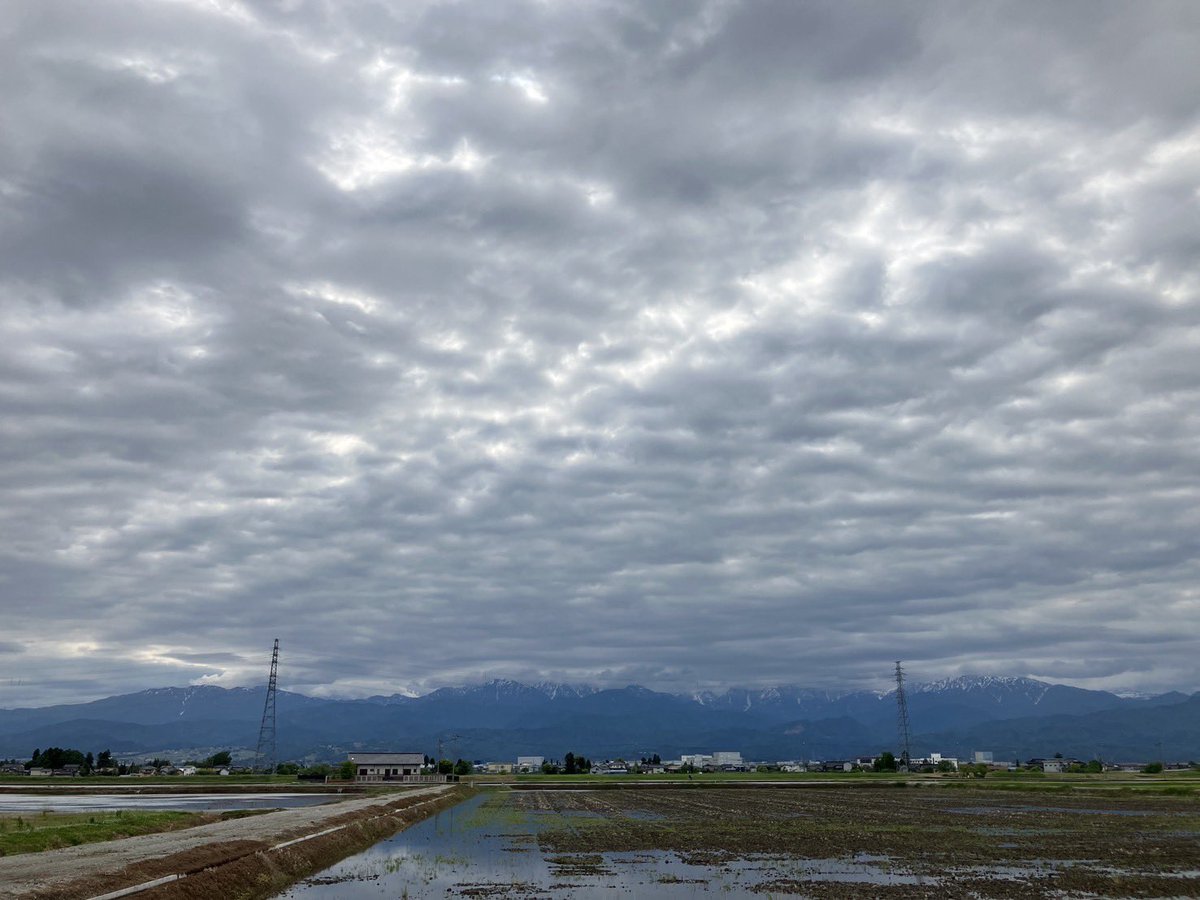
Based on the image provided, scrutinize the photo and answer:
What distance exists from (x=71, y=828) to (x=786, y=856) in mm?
39787

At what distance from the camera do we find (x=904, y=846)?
153 ft

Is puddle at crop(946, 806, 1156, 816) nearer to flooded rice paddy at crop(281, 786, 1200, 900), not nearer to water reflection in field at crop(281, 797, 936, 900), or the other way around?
flooded rice paddy at crop(281, 786, 1200, 900)

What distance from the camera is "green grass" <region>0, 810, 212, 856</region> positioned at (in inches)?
1672

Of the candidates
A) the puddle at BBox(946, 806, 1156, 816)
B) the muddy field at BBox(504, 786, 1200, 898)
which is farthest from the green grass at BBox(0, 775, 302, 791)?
the puddle at BBox(946, 806, 1156, 816)

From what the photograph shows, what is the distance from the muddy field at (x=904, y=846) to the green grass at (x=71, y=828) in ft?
78.1

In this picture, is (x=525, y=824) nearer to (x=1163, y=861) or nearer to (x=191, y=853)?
(x=191, y=853)

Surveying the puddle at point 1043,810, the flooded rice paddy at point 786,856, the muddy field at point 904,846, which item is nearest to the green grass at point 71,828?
the flooded rice paddy at point 786,856

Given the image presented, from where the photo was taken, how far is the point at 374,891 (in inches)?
1324

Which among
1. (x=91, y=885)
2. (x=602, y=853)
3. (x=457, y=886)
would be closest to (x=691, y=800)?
(x=602, y=853)

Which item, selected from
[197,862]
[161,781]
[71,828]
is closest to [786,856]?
[197,862]

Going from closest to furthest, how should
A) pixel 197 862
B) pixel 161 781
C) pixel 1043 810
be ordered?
pixel 197 862 → pixel 1043 810 → pixel 161 781

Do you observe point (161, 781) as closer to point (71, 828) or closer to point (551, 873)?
point (71, 828)

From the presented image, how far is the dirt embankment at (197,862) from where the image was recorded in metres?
28.5

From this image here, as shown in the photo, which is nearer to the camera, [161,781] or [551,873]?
[551,873]
